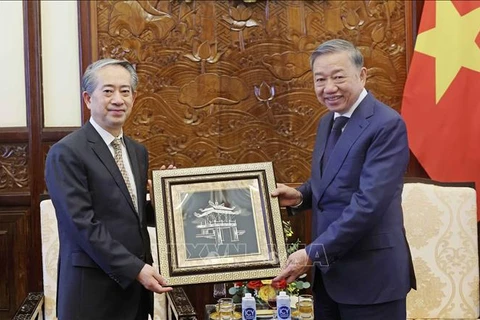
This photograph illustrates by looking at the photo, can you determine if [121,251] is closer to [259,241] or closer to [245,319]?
[259,241]

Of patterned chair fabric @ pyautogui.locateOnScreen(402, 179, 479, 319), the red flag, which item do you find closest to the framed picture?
patterned chair fabric @ pyautogui.locateOnScreen(402, 179, 479, 319)

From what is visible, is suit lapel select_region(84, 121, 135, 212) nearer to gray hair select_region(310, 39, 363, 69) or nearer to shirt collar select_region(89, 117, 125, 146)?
shirt collar select_region(89, 117, 125, 146)

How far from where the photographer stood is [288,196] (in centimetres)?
234

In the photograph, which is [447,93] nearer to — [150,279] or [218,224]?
[218,224]

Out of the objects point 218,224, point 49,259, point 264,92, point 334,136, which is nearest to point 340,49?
point 334,136

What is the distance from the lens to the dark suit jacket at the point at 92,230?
6.39 ft

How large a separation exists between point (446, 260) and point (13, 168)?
2.23 metres

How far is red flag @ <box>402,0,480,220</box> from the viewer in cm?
322

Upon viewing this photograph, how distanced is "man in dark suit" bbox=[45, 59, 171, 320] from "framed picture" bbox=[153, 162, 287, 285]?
0.08 m

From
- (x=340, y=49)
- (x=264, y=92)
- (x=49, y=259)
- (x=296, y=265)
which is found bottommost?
(x=296, y=265)

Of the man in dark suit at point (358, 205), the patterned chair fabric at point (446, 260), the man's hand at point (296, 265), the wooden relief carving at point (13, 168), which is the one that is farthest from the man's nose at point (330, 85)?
the wooden relief carving at point (13, 168)

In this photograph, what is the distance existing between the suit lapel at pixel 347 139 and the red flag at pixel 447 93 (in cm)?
128

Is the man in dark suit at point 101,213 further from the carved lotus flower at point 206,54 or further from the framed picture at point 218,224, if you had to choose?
the carved lotus flower at point 206,54

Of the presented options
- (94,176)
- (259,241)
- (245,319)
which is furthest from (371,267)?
(94,176)
